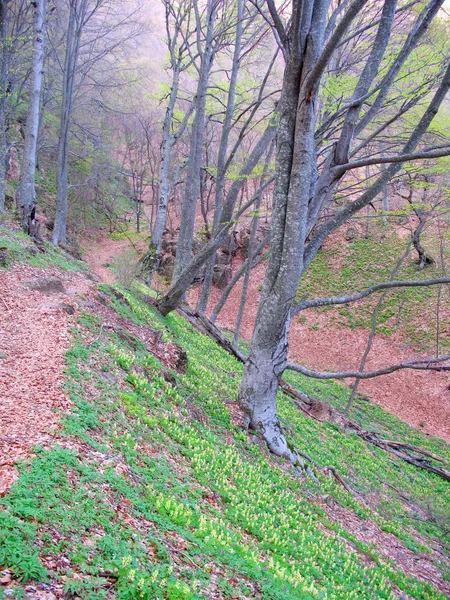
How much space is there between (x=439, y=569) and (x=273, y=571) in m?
5.04

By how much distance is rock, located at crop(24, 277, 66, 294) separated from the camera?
7785mm

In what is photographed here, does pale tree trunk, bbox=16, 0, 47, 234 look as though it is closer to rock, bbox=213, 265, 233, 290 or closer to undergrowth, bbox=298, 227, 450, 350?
rock, bbox=213, 265, 233, 290

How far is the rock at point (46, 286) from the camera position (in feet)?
25.5

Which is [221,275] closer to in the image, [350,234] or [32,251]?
[350,234]

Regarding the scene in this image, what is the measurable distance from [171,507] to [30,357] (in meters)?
2.86

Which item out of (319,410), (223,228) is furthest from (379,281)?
(223,228)

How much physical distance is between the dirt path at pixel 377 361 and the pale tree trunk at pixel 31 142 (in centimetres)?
1376

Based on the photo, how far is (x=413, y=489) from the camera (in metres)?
10.4

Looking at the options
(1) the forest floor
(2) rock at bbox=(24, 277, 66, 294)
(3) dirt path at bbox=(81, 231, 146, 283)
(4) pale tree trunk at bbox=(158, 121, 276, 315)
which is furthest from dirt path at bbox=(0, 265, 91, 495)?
(3) dirt path at bbox=(81, 231, 146, 283)

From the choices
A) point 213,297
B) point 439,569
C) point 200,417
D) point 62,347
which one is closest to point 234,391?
point 200,417

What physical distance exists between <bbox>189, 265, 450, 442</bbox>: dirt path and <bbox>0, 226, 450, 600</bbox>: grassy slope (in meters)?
9.36

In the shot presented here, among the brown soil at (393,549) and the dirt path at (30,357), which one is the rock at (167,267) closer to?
the dirt path at (30,357)

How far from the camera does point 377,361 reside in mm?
20516

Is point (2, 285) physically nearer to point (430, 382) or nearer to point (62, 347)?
point (62, 347)
